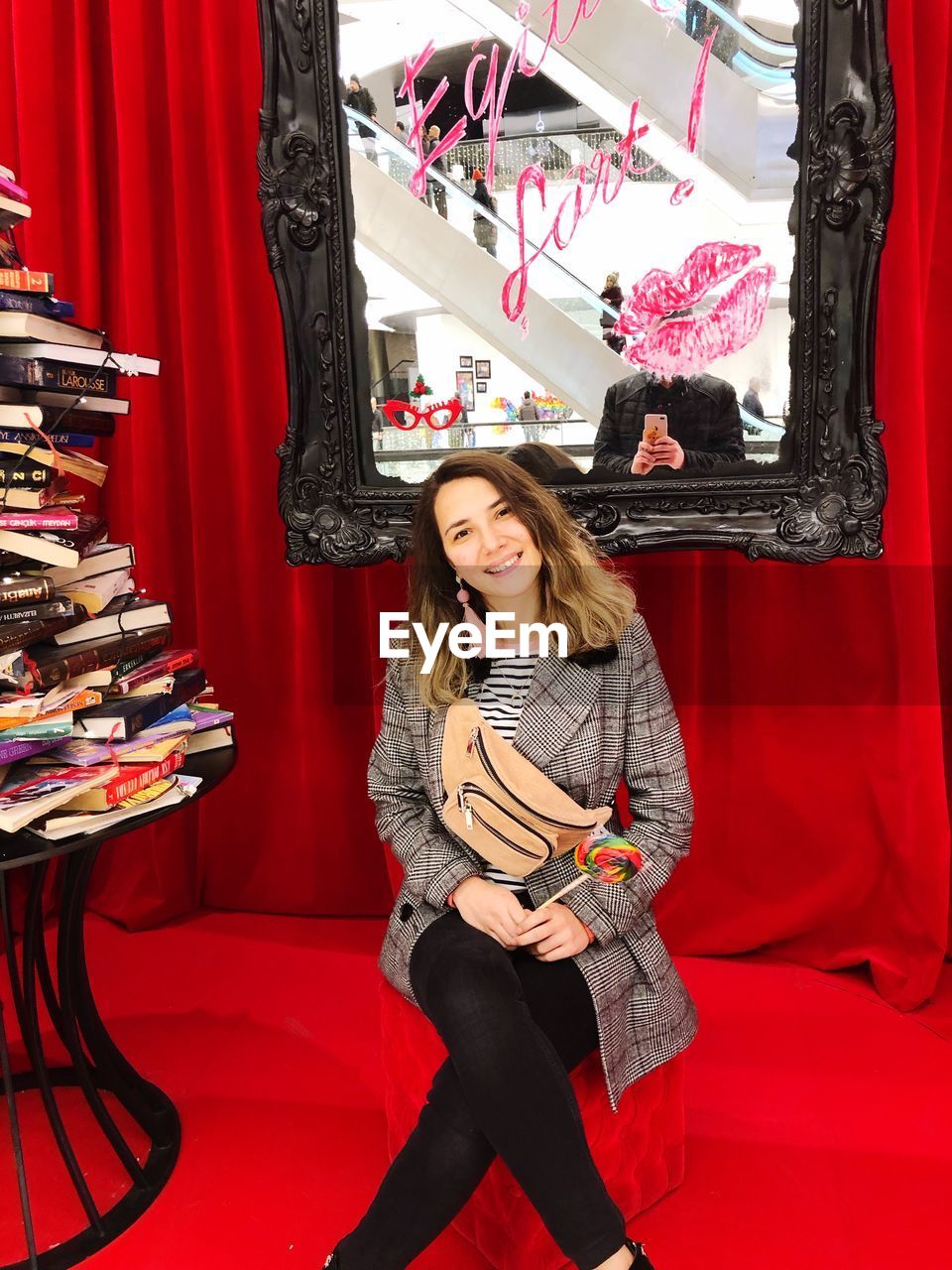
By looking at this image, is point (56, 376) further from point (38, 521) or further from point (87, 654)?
point (87, 654)

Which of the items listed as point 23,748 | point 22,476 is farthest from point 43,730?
point 22,476

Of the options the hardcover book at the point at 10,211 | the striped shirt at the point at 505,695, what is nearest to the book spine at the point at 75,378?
the hardcover book at the point at 10,211

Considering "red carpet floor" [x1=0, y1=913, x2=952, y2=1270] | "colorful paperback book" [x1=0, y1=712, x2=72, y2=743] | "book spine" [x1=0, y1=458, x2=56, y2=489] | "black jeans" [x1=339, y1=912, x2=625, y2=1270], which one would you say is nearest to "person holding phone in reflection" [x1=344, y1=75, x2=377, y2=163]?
"book spine" [x1=0, y1=458, x2=56, y2=489]

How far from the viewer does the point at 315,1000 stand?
7.35ft

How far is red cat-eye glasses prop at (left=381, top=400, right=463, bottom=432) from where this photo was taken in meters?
1.96

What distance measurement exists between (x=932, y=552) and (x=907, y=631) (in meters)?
0.19

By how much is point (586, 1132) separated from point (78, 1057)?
2.76 ft

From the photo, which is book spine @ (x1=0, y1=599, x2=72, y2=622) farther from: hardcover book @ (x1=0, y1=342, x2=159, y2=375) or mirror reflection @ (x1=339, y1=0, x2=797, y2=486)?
mirror reflection @ (x1=339, y1=0, x2=797, y2=486)

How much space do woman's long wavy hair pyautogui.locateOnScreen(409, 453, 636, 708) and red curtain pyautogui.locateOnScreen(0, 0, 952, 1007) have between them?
0.66 meters

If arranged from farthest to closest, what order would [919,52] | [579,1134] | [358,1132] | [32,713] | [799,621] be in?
[799,621] → [919,52] → [358,1132] → [32,713] → [579,1134]

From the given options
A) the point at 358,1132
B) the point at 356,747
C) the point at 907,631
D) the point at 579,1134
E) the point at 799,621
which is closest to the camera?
the point at 579,1134

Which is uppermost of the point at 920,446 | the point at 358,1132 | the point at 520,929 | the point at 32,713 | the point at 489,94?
the point at 489,94

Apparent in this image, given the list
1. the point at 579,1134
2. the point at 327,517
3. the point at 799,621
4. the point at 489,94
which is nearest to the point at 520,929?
the point at 579,1134

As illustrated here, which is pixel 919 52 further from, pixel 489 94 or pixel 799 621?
pixel 799 621
